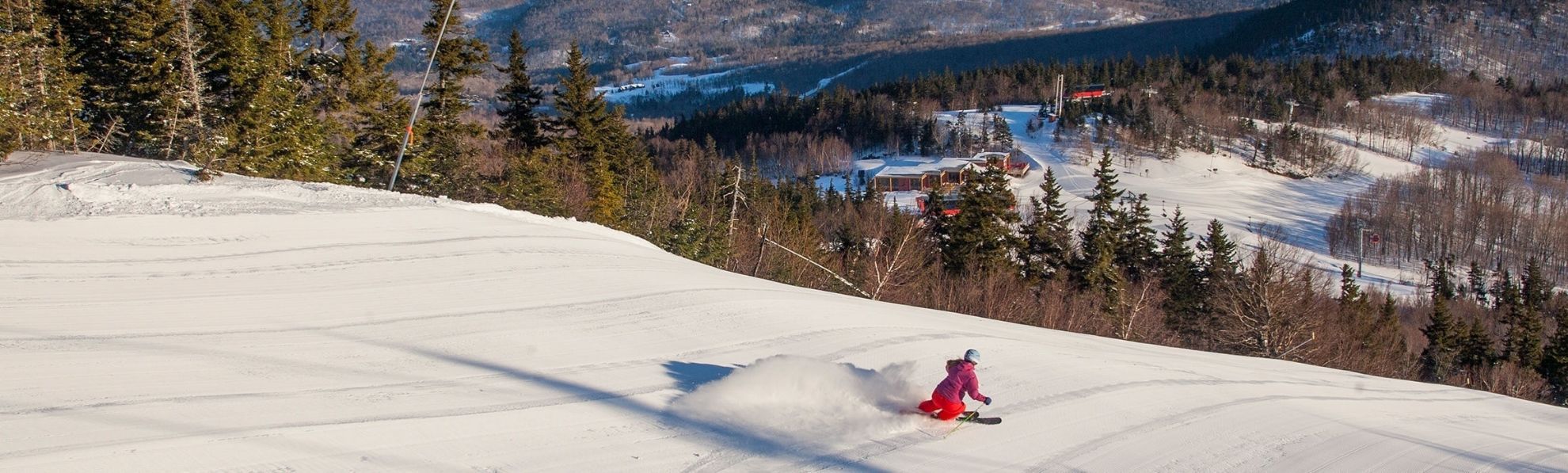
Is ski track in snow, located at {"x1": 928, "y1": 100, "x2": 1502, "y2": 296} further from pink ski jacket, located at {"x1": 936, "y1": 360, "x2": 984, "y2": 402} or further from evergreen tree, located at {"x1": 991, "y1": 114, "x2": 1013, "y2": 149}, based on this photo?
pink ski jacket, located at {"x1": 936, "y1": 360, "x2": 984, "y2": 402}

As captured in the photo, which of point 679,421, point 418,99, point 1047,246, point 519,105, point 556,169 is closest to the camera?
point 679,421

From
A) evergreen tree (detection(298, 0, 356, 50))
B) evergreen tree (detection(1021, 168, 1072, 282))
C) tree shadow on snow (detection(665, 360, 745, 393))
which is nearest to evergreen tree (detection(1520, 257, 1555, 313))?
evergreen tree (detection(1021, 168, 1072, 282))

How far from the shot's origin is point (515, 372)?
8281 mm

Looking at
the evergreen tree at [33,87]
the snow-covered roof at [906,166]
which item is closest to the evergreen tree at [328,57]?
the evergreen tree at [33,87]

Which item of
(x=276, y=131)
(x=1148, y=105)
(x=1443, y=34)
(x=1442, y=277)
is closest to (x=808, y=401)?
(x=276, y=131)

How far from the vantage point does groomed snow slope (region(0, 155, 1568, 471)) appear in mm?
6676

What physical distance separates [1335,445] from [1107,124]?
10573 centimetres

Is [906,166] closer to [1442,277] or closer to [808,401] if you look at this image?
[1442,277]

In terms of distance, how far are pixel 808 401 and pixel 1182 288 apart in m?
38.2

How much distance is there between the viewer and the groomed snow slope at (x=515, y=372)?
6.68m

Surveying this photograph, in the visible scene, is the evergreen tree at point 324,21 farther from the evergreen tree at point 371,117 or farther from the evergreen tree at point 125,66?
the evergreen tree at point 125,66

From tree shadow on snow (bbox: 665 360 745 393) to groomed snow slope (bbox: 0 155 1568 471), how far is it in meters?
0.05

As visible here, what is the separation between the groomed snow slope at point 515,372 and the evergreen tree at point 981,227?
25181 millimetres

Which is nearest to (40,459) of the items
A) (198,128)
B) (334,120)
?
(198,128)
